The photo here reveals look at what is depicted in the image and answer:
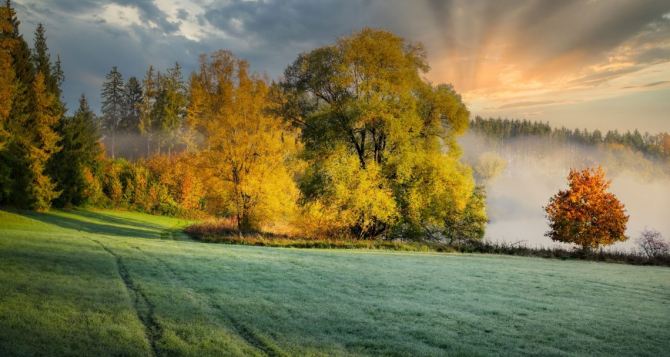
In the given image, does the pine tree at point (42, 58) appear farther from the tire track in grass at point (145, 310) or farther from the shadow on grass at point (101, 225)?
the tire track in grass at point (145, 310)

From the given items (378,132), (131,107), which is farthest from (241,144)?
(131,107)

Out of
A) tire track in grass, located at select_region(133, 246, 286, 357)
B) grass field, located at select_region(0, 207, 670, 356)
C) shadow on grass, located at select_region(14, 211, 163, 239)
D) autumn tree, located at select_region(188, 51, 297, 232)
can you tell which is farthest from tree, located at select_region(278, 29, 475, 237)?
tire track in grass, located at select_region(133, 246, 286, 357)

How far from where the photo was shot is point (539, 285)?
543 inches

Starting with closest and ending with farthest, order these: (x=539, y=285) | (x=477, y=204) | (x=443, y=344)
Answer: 1. (x=443, y=344)
2. (x=539, y=285)
3. (x=477, y=204)

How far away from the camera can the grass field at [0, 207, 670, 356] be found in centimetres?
691

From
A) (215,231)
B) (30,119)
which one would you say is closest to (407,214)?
(215,231)

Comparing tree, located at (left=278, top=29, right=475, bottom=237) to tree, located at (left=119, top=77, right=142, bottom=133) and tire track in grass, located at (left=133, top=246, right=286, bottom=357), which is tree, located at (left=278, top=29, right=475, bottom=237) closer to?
tire track in grass, located at (left=133, top=246, right=286, bottom=357)

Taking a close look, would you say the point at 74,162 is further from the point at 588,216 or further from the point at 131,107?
the point at 131,107

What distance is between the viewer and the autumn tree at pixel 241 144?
32.8 meters

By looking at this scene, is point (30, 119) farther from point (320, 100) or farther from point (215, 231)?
point (320, 100)

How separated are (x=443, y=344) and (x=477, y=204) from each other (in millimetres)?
29786

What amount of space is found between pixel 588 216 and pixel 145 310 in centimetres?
4420

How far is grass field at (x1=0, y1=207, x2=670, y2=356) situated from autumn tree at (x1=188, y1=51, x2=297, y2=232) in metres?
17.6

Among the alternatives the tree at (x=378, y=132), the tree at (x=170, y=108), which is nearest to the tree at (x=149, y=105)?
the tree at (x=170, y=108)
